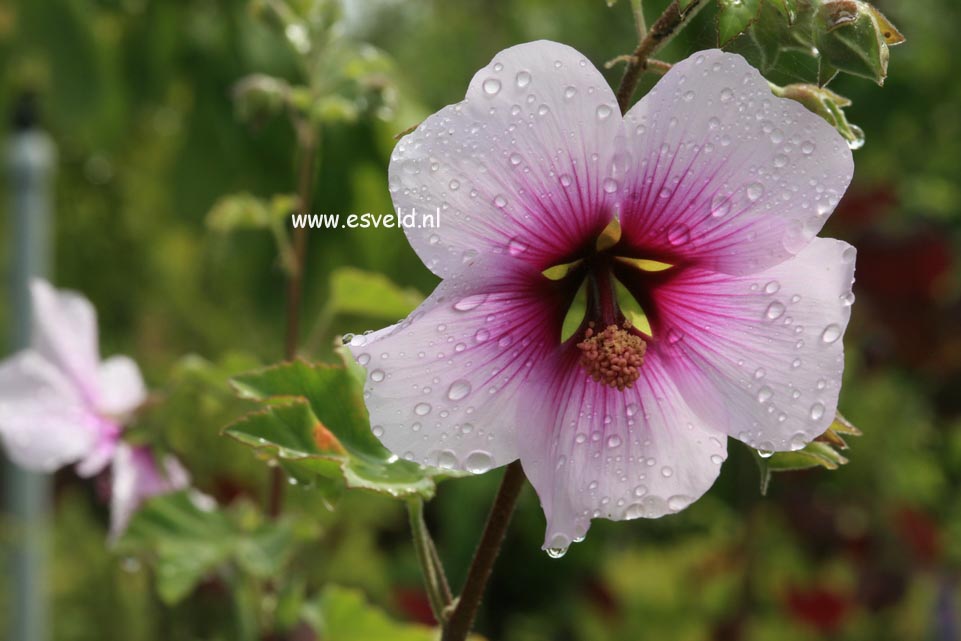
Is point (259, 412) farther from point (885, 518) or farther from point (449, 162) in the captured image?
point (885, 518)

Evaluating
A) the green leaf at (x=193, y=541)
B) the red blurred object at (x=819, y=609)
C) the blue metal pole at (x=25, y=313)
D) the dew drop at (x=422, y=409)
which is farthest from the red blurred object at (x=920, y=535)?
the dew drop at (x=422, y=409)

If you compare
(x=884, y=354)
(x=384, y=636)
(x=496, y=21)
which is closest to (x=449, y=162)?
(x=384, y=636)

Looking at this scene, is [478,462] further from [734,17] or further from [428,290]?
[428,290]

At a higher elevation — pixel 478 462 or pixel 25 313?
pixel 478 462

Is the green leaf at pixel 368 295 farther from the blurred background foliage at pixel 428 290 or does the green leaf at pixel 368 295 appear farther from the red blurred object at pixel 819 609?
the red blurred object at pixel 819 609

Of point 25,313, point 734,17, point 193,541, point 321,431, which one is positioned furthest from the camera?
point 25,313

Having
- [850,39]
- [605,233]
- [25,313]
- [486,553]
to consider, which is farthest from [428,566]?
[25,313]

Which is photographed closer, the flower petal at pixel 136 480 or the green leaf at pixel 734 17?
the green leaf at pixel 734 17
